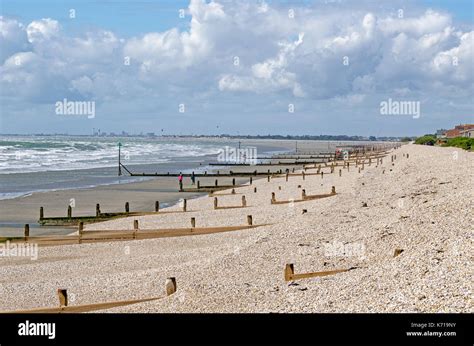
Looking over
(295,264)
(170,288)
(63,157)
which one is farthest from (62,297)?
(63,157)

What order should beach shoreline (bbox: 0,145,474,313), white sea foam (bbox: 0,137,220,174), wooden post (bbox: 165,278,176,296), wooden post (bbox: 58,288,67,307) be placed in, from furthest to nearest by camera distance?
1. white sea foam (bbox: 0,137,220,174)
2. wooden post (bbox: 165,278,176,296)
3. wooden post (bbox: 58,288,67,307)
4. beach shoreline (bbox: 0,145,474,313)

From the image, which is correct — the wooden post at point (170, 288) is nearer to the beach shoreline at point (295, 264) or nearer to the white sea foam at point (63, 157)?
the beach shoreline at point (295, 264)

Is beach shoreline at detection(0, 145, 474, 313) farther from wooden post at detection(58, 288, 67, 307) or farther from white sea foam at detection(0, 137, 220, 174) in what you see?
white sea foam at detection(0, 137, 220, 174)

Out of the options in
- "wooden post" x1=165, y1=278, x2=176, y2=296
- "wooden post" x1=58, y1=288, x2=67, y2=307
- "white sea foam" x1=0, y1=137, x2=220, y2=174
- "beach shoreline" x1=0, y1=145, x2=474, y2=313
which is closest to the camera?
"beach shoreline" x1=0, y1=145, x2=474, y2=313

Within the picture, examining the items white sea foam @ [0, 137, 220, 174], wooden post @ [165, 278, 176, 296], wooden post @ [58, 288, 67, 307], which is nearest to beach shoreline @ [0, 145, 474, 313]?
wooden post @ [165, 278, 176, 296]

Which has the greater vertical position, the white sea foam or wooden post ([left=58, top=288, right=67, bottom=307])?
the white sea foam

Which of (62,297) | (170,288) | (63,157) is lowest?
(62,297)

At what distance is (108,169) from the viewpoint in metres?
69.9

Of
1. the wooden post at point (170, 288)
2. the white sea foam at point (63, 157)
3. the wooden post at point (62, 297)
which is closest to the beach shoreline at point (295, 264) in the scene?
the wooden post at point (170, 288)

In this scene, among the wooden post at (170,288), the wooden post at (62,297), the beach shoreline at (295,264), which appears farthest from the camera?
the wooden post at (170,288)

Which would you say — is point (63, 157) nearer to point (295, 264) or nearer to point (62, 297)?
point (295, 264)
